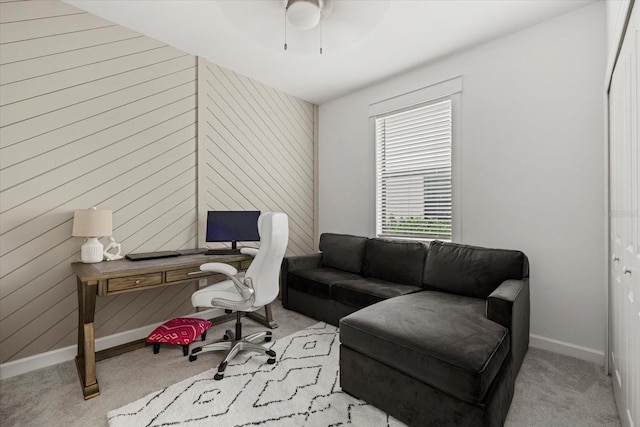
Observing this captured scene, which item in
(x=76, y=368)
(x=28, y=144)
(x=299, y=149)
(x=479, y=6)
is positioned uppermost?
(x=479, y=6)

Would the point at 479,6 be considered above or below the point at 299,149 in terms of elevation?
above

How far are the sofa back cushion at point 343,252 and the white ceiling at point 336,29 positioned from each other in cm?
196

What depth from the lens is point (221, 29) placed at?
265cm

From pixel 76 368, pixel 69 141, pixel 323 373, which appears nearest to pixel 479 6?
pixel 323 373

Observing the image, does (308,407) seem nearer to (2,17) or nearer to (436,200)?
(436,200)

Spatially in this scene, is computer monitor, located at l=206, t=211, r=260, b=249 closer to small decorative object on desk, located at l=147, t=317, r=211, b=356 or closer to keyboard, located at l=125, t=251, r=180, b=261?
keyboard, located at l=125, t=251, r=180, b=261

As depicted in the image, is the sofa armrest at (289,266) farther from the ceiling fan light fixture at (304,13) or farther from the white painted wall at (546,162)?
the ceiling fan light fixture at (304,13)

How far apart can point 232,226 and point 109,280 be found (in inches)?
49.7

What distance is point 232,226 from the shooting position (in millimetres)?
3105

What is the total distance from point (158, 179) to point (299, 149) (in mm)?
1979

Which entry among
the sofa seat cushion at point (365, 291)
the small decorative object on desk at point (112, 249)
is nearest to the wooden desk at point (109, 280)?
the small decorative object on desk at point (112, 249)

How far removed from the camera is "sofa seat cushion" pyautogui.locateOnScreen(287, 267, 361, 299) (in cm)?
304

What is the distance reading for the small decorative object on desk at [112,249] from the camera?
2443 mm

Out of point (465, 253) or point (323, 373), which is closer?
point (323, 373)
